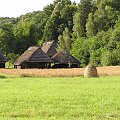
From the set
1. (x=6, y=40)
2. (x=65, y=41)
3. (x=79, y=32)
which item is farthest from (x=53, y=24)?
(x=6, y=40)

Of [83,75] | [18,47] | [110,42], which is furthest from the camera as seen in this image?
[18,47]

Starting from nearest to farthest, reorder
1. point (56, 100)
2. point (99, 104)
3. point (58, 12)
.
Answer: point (99, 104), point (56, 100), point (58, 12)

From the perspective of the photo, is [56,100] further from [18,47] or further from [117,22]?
[18,47]

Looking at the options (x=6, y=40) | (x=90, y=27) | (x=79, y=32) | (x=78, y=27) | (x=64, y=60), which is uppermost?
(x=78, y=27)

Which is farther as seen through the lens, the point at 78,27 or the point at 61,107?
the point at 78,27

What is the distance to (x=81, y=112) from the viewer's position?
39.9ft

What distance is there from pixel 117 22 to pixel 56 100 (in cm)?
5854

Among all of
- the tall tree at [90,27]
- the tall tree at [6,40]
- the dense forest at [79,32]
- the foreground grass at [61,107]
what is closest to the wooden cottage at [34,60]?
the dense forest at [79,32]

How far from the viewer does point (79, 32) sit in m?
80.5

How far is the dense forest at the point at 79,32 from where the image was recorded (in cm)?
6956

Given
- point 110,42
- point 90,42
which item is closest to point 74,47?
point 90,42

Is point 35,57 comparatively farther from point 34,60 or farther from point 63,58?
point 63,58

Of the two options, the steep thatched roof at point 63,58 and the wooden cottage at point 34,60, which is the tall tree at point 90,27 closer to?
the steep thatched roof at point 63,58

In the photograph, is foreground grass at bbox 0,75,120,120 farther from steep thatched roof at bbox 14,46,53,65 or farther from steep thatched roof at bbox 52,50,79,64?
steep thatched roof at bbox 52,50,79,64
